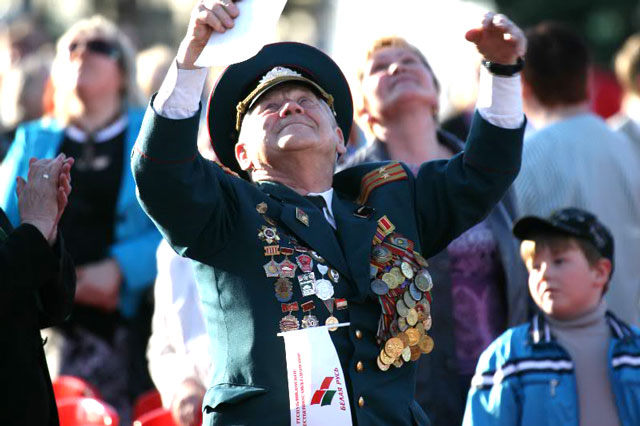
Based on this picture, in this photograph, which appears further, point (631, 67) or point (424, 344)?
point (631, 67)

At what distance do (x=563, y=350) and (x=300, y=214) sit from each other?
1.58 meters

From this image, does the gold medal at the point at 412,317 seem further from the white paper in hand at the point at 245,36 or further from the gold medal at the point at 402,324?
the white paper in hand at the point at 245,36

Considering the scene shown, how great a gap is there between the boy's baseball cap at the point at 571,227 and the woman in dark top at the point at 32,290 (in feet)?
6.38

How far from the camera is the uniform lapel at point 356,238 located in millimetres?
4465

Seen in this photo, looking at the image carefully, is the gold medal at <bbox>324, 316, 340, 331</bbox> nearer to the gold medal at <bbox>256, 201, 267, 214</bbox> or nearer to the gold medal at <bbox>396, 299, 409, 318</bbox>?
the gold medal at <bbox>396, 299, 409, 318</bbox>

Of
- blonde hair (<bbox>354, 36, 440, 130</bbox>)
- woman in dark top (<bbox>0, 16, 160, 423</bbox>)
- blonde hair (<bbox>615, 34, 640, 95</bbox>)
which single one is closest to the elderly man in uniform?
blonde hair (<bbox>354, 36, 440, 130</bbox>)

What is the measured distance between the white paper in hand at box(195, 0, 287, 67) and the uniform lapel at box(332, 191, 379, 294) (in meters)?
0.69

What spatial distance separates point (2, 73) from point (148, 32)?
58.6 ft

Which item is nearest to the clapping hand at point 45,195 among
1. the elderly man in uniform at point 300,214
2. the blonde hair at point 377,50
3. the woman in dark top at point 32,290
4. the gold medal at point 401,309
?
the woman in dark top at point 32,290

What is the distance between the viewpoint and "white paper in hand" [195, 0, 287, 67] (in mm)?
4176

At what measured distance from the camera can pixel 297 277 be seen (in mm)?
4387

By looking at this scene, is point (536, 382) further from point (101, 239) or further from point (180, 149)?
point (101, 239)

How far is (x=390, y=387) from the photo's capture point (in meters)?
4.46

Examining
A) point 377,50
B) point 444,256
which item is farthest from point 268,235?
point 377,50
